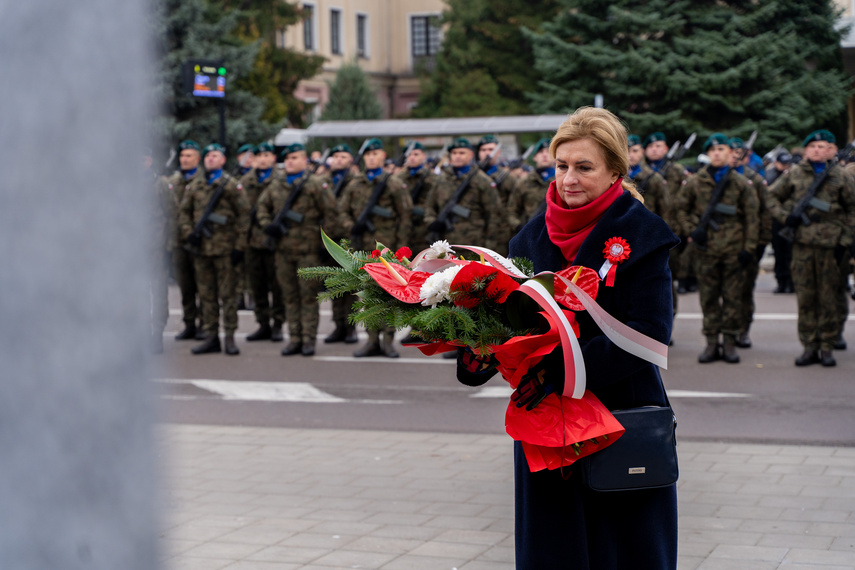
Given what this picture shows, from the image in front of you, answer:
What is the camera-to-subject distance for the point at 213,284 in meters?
12.7

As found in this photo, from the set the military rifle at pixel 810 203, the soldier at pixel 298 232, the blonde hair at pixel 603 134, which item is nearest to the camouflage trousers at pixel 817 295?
the military rifle at pixel 810 203

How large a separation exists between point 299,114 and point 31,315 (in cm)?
3467

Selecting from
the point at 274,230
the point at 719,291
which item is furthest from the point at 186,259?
the point at 719,291

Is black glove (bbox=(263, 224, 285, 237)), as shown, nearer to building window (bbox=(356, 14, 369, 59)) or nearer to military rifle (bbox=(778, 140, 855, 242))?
military rifle (bbox=(778, 140, 855, 242))

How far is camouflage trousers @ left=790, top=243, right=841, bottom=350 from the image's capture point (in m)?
10.2

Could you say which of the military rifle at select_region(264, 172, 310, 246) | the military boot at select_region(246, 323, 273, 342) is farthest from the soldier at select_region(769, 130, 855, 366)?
the military boot at select_region(246, 323, 273, 342)

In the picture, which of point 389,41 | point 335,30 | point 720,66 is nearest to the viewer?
point 720,66

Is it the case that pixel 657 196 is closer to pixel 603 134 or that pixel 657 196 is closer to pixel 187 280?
pixel 187 280

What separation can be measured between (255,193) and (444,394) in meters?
5.50

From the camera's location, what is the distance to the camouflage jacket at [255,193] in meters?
12.8

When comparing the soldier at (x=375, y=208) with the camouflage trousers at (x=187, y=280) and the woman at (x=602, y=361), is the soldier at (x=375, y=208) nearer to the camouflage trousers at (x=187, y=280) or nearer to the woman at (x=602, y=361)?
the camouflage trousers at (x=187, y=280)

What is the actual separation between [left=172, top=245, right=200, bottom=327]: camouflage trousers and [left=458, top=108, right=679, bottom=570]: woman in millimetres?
10483

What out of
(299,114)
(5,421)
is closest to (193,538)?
(5,421)

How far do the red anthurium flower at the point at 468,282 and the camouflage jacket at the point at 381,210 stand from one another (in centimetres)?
945
